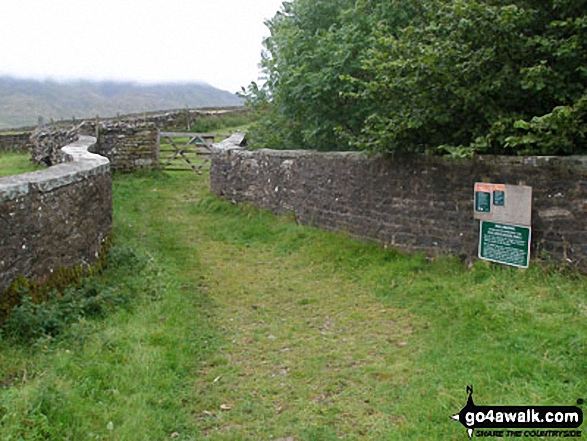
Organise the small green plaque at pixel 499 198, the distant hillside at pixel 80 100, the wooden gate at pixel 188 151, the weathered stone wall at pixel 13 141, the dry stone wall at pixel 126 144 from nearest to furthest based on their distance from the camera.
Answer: the small green plaque at pixel 499 198 → the dry stone wall at pixel 126 144 → the wooden gate at pixel 188 151 → the weathered stone wall at pixel 13 141 → the distant hillside at pixel 80 100

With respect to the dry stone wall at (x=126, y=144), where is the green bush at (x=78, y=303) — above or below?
below

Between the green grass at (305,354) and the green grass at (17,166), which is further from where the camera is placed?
the green grass at (17,166)

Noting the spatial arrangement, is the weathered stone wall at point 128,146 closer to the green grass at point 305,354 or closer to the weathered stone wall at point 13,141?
the weathered stone wall at point 13,141

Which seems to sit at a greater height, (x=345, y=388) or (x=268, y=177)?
(x=268, y=177)

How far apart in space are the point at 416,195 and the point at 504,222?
1.54 m

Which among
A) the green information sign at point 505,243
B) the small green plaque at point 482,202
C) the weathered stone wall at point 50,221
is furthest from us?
the small green plaque at point 482,202

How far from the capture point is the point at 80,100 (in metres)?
144

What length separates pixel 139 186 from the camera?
15.9 metres

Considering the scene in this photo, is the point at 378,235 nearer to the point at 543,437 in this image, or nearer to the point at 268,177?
the point at 268,177

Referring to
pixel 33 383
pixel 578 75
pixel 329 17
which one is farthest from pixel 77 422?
pixel 329 17

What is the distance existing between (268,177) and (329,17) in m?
4.30

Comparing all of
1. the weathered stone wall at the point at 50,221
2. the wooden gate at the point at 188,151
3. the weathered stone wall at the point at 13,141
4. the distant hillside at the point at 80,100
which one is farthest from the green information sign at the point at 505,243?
the distant hillside at the point at 80,100

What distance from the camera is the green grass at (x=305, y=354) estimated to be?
4121mm

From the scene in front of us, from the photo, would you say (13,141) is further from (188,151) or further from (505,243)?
(505,243)
